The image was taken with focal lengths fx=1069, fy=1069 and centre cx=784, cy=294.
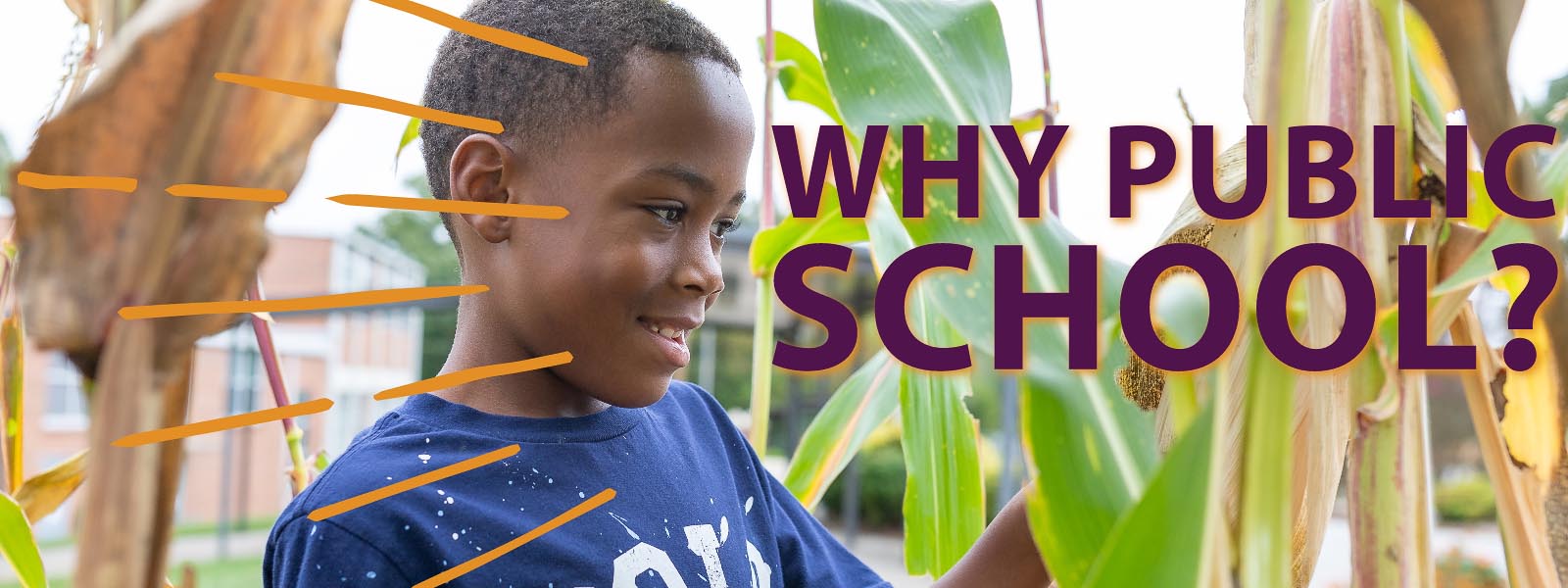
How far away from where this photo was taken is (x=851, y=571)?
514 mm

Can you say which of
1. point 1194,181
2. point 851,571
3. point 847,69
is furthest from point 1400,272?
→ point 851,571

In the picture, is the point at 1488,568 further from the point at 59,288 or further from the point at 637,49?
the point at 59,288

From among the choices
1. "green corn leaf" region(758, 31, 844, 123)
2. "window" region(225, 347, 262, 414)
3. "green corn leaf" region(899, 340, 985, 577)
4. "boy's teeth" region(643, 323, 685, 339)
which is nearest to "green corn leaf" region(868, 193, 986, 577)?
"green corn leaf" region(899, 340, 985, 577)

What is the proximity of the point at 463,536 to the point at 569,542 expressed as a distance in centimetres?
4

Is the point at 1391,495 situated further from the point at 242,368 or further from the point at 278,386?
the point at 242,368

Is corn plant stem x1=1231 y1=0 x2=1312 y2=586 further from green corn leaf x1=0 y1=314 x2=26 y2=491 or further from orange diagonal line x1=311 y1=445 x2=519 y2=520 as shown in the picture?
green corn leaf x1=0 y1=314 x2=26 y2=491

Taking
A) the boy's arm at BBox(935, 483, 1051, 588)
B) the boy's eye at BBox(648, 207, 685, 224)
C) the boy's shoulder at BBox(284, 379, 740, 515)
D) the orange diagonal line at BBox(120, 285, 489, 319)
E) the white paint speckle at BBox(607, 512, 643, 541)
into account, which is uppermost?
the boy's eye at BBox(648, 207, 685, 224)

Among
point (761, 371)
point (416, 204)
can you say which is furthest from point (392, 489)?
point (761, 371)

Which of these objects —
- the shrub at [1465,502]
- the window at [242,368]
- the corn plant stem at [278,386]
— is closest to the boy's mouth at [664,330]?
the corn plant stem at [278,386]

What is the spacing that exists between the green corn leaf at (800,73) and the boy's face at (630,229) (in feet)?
0.91

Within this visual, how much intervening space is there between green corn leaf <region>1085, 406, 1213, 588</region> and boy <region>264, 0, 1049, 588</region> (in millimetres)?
186

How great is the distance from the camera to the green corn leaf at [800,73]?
638 millimetres

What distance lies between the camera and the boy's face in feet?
1.14

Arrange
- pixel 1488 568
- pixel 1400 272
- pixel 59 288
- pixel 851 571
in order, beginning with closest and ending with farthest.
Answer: pixel 59 288 → pixel 1400 272 → pixel 851 571 → pixel 1488 568
